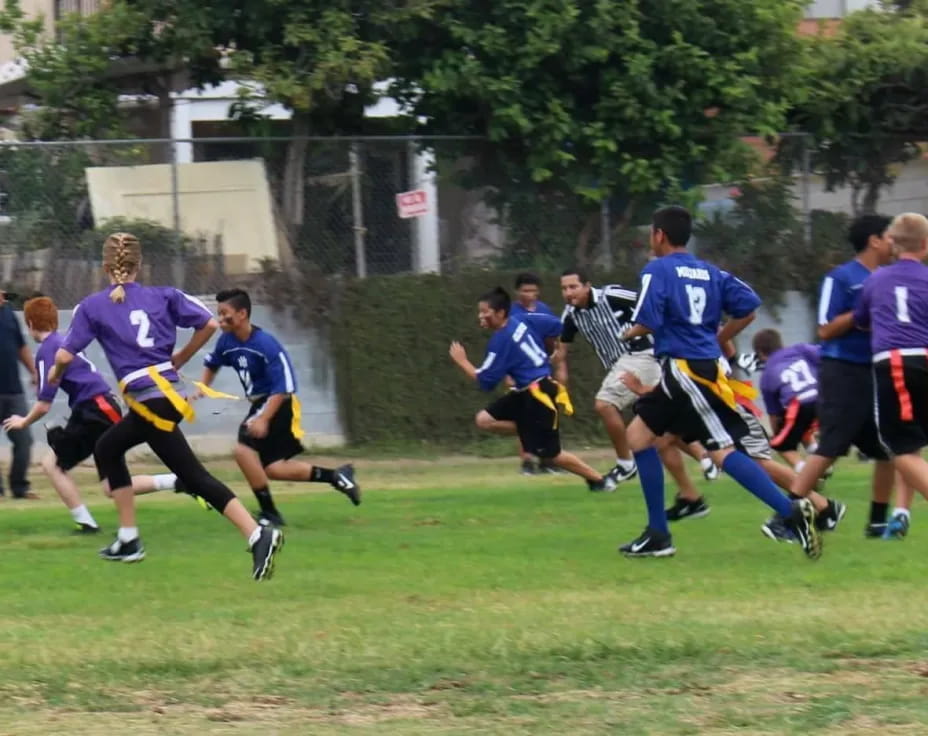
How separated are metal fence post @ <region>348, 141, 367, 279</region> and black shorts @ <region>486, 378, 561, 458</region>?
4.84 metres

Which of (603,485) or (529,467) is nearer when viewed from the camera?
(603,485)

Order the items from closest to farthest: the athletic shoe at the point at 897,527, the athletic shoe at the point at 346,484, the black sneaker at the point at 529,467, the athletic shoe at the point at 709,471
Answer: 1. the athletic shoe at the point at 897,527
2. the athletic shoe at the point at 346,484
3. the athletic shoe at the point at 709,471
4. the black sneaker at the point at 529,467

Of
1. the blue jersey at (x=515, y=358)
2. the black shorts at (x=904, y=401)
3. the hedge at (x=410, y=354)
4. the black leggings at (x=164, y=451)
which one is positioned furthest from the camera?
the hedge at (x=410, y=354)

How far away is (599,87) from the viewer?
1977cm

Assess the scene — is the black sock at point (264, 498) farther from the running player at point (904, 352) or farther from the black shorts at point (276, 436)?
the running player at point (904, 352)

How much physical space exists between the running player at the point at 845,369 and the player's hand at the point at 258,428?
3.91 m

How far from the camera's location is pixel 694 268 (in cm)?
998

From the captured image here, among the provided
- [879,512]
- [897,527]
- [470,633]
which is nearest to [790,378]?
[879,512]

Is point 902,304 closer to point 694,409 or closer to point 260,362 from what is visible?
point 694,409

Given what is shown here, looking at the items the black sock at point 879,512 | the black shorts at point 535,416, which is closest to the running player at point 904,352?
the black sock at point 879,512

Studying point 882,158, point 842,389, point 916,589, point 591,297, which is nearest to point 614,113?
point 882,158

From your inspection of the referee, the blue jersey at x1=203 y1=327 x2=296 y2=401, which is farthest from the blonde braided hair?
the referee

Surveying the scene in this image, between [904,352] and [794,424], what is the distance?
325 centimetres

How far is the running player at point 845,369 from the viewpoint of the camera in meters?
10.2
